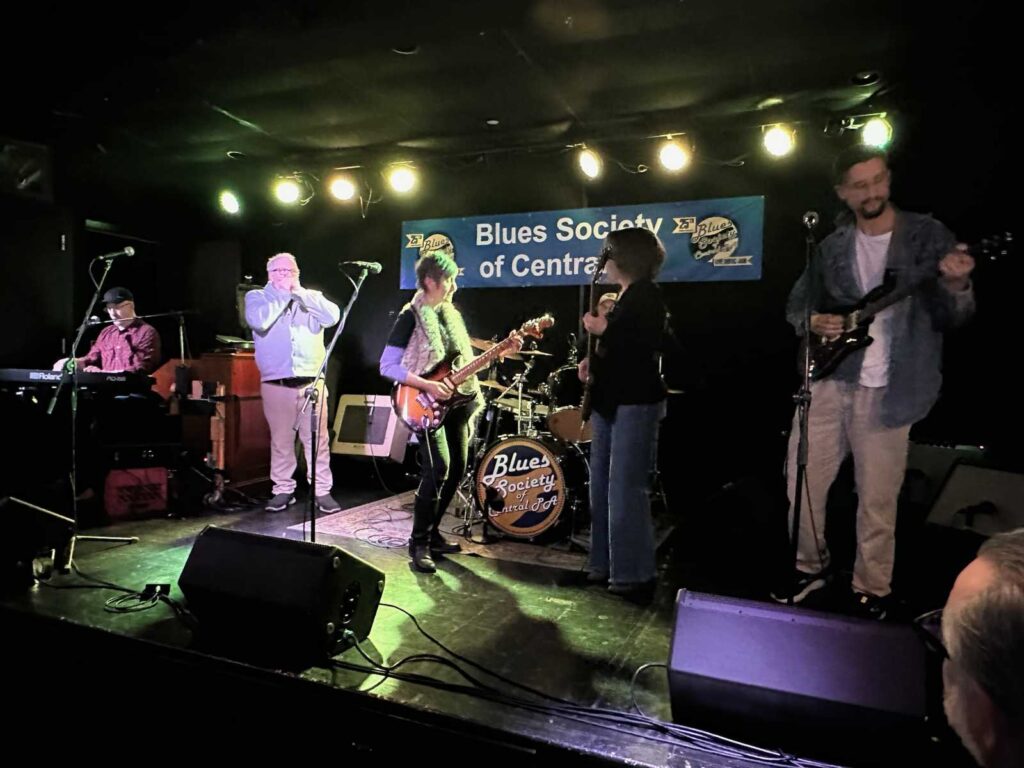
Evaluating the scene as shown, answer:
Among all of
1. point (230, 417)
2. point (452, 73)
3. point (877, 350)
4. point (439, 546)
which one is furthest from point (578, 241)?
point (230, 417)

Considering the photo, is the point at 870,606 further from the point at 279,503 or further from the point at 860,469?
the point at 279,503

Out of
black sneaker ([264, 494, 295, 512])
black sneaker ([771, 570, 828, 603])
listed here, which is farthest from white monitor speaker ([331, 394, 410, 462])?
black sneaker ([771, 570, 828, 603])

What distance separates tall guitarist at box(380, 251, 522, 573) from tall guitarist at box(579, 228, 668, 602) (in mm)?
881

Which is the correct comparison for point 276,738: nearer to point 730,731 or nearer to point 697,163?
→ point 730,731

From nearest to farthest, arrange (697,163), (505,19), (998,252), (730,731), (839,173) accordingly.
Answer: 1. (730,731)
2. (998,252)
3. (839,173)
4. (505,19)
5. (697,163)

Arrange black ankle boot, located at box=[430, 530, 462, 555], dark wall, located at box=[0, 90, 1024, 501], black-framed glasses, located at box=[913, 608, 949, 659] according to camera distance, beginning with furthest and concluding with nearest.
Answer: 1. dark wall, located at box=[0, 90, 1024, 501]
2. black ankle boot, located at box=[430, 530, 462, 555]
3. black-framed glasses, located at box=[913, 608, 949, 659]

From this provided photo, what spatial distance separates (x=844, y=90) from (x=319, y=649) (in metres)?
5.11

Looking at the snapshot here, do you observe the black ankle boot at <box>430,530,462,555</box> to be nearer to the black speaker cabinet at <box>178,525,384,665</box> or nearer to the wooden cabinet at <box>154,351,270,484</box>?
the black speaker cabinet at <box>178,525,384,665</box>

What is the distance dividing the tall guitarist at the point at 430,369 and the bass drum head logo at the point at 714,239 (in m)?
2.69

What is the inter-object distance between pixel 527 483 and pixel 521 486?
0.16 ft

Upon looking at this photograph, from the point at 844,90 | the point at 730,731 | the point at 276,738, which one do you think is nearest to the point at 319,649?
the point at 276,738

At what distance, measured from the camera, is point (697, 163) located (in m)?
5.91

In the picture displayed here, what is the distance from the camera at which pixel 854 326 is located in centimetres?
332

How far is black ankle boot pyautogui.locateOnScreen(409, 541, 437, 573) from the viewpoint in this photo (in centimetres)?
394
